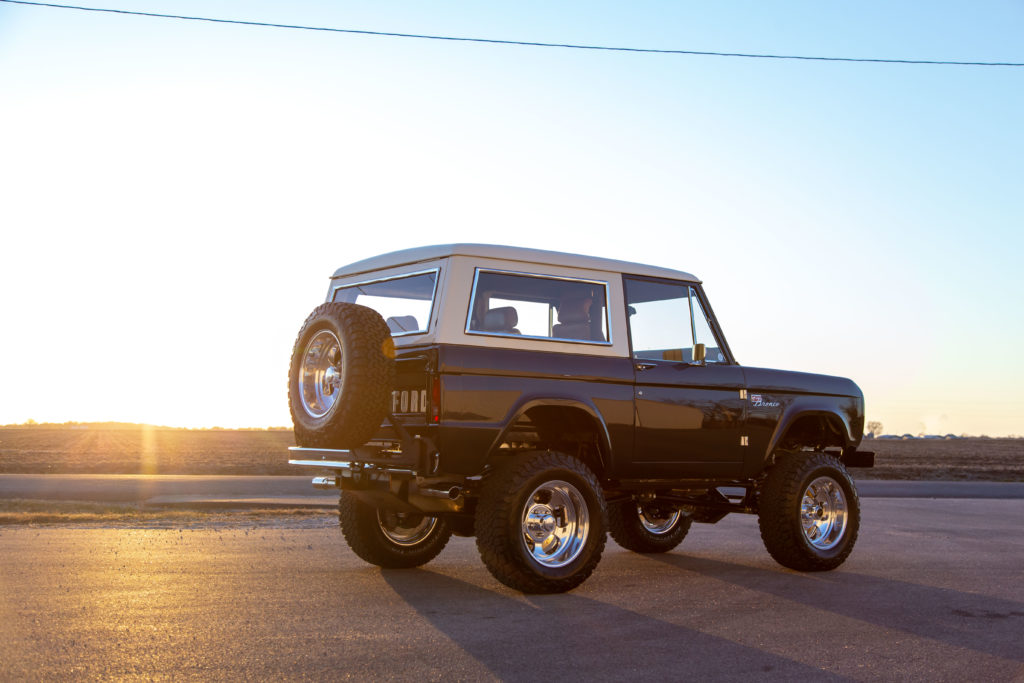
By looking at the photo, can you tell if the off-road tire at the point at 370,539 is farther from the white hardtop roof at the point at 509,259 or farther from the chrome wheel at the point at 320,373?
the white hardtop roof at the point at 509,259

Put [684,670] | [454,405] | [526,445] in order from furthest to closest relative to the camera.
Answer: [526,445] < [454,405] < [684,670]

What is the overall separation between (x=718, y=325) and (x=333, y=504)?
369 inches

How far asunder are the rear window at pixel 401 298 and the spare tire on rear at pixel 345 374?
1.72 ft

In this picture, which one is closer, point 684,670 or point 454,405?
point 684,670

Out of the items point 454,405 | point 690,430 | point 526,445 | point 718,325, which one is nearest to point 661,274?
point 718,325

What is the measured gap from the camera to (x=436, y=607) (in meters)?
6.14

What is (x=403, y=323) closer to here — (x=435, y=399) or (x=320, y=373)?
(x=320, y=373)

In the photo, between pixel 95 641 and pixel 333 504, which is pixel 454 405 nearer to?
pixel 95 641

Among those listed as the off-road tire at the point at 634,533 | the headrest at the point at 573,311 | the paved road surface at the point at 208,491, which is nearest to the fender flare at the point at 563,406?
the headrest at the point at 573,311


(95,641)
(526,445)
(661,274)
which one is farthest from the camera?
(661,274)

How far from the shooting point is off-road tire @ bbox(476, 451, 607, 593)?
21.2 ft

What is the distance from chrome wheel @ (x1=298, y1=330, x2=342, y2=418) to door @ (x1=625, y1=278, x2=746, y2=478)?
90.2 inches

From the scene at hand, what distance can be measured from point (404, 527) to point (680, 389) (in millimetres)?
2597

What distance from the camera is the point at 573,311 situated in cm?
749
